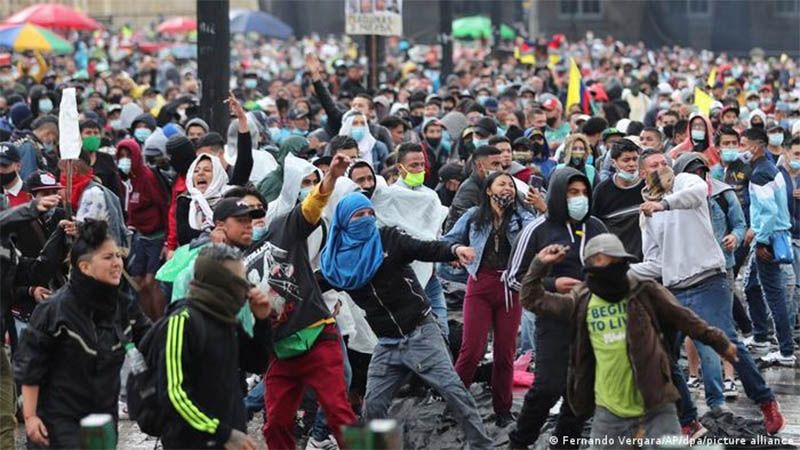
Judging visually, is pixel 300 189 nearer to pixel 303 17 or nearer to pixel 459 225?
pixel 459 225

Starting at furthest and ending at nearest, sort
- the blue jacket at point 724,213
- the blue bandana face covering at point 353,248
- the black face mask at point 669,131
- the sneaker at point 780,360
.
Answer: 1. the black face mask at point 669,131
2. the sneaker at point 780,360
3. the blue jacket at point 724,213
4. the blue bandana face covering at point 353,248

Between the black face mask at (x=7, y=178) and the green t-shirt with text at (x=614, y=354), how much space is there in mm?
4915

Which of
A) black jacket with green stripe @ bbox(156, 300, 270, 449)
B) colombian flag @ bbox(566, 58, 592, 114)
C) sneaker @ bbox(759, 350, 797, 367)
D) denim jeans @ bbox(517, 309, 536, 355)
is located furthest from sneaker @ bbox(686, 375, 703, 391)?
colombian flag @ bbox(566, 58, 592, 114)

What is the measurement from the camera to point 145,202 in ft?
→ 37.0

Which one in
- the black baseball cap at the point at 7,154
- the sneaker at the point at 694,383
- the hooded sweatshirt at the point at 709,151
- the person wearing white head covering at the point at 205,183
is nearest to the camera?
the person wearing white head covering at the point at 205,183

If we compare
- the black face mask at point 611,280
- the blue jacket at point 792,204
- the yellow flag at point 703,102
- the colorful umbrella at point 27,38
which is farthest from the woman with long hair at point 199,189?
the colorful umbrella at point 27,38

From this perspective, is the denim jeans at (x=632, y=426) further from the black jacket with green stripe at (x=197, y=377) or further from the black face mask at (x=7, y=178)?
the black face mask at (x=7, y=178)

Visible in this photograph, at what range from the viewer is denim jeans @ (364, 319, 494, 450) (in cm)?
800

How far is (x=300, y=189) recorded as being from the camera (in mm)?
9734

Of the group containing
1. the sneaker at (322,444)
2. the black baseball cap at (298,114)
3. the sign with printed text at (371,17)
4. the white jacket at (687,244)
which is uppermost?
the sign with printed text at (371,17)

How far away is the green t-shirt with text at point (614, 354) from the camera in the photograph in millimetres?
6562

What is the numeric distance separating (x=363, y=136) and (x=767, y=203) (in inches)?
157

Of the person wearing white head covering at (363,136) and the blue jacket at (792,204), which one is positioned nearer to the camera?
the blue jacket at (792,204)

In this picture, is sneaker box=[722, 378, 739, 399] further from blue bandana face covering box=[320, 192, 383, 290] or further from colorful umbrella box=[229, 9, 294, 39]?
colorful umbrella box=[229, 9, 294, 39]
